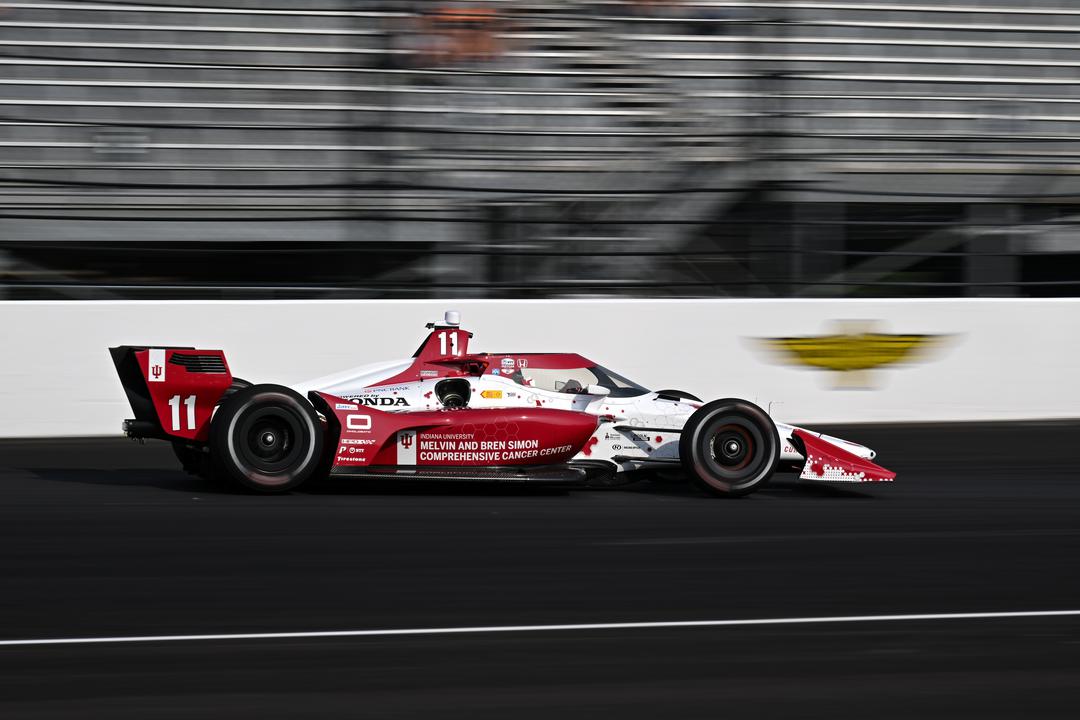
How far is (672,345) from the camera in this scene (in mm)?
10633

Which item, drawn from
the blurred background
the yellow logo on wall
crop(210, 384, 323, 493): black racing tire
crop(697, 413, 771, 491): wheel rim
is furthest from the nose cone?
the blurred background

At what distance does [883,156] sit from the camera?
14.0 meters

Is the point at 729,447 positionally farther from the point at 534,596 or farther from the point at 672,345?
the point at 672,345

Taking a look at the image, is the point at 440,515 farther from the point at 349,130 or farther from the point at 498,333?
the point at 349,130

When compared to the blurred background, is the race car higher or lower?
lower

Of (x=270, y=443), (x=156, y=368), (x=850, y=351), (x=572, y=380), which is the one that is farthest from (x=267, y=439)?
(x=850, y=351)

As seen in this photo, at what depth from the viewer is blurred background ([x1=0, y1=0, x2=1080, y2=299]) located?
11.1 m

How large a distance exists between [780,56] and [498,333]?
13.7 feet

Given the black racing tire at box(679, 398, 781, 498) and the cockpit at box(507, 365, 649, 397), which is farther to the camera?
the cockpit at box(507, 365, 649, 397)

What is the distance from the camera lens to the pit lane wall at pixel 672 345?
31.9 ft

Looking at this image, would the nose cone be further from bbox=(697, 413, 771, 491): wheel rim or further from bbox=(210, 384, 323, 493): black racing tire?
bbox=(210, 384, 323, 493): black racing tire

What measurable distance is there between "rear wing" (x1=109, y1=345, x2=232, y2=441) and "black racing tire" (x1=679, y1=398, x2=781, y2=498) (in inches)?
97.5

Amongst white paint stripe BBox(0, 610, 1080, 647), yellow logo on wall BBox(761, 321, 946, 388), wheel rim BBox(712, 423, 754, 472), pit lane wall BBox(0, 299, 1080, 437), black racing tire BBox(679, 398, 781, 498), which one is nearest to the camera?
white paint stripe BBox(0, 610, 1080, 647)

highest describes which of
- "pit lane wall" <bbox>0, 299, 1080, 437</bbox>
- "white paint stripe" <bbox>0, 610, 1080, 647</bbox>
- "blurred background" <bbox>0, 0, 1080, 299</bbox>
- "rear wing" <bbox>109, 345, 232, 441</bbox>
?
"blurred background" <bbox>0, 0, 1080, 299</bbox>
